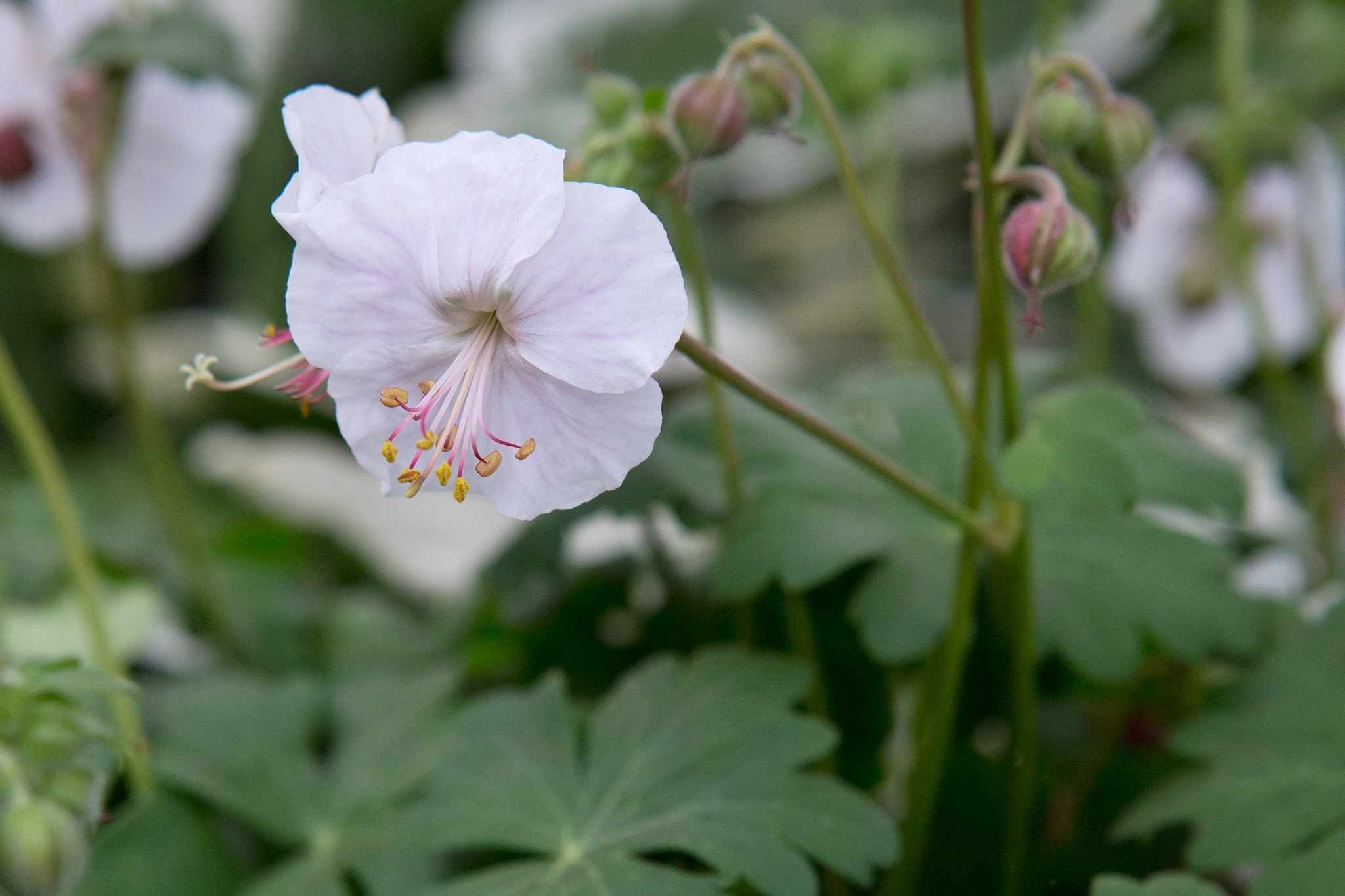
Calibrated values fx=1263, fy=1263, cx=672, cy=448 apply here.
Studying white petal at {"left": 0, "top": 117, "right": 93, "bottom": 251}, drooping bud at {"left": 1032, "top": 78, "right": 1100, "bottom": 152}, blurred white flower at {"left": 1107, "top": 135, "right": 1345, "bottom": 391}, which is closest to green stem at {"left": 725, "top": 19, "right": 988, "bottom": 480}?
drooping bud at {"left": 1032, "top": 78, "right": 1100, "bottom": 152}

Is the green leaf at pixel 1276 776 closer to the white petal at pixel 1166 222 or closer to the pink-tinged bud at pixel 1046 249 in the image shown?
the pink-tinged bud at pixel 1046 249

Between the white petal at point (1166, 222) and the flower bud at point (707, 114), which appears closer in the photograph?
the flower bud at point (707, 114)

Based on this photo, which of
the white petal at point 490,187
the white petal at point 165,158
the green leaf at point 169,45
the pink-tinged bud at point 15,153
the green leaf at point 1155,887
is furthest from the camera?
the white petal at point 165,158

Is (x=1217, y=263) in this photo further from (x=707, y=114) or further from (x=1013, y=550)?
(x=707, y=114)

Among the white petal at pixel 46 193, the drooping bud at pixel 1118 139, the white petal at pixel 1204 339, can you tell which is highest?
the white petal at pixel 46 193

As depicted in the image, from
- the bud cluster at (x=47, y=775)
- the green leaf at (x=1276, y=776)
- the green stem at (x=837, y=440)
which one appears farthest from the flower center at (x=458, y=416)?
the green leaf at (x=1276, y=776)
